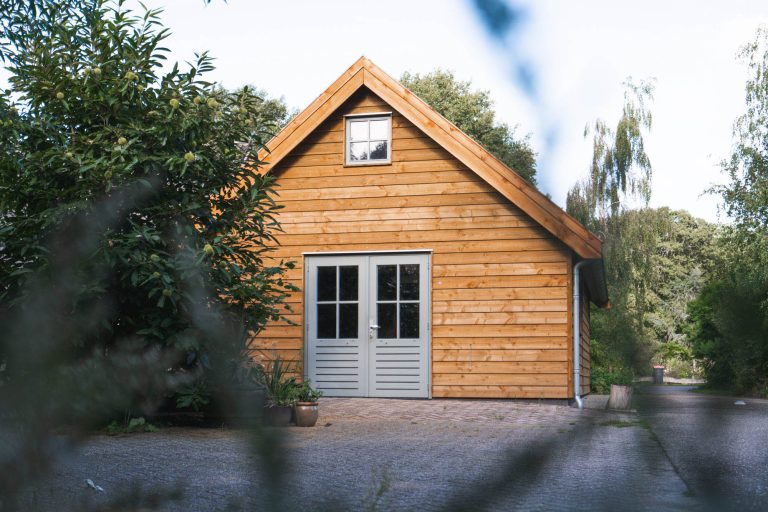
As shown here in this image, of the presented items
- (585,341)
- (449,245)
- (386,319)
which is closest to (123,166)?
(585,341)

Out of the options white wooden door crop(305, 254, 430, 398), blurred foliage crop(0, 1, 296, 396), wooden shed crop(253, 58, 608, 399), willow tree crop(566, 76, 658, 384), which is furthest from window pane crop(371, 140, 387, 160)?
willow tree crop(566, 76, 658, 384)

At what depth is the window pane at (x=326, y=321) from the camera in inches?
435

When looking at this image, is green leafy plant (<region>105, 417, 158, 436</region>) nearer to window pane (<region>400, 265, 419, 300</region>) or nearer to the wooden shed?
the wooden shed

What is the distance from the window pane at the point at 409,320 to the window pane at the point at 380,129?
7.73ft

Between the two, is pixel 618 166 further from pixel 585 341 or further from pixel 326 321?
pixel 326 321

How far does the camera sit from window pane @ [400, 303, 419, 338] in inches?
425

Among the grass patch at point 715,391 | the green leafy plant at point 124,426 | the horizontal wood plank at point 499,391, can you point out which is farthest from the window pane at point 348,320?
the grass patch at point 715,391

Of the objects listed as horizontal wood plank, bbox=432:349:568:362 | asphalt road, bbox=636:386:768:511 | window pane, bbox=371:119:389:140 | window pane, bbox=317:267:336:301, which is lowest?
horizontal wood plank, bbox=432:349:568:362

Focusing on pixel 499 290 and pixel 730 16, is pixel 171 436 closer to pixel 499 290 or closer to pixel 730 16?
pixel 499 290

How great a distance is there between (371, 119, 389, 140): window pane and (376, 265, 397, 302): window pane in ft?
5.94

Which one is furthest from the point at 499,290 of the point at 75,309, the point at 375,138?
the point at 75,309

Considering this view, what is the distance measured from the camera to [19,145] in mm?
2008

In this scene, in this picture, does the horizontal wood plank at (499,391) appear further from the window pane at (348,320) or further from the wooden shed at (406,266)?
the window pane at (348,320)

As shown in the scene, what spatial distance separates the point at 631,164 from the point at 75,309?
49 cm
